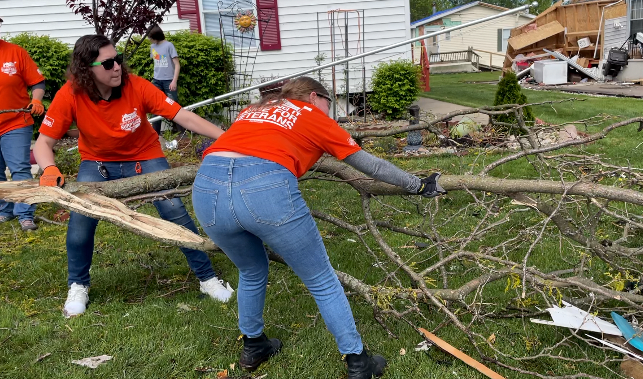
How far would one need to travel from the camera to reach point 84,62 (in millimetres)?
3152

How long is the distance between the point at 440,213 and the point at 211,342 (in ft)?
8.64

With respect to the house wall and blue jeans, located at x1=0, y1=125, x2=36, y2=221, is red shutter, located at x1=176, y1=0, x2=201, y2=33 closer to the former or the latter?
the house wall

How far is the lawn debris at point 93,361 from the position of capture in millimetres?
2877

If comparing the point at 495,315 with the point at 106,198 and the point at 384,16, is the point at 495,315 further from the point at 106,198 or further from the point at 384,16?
the point at 384,16

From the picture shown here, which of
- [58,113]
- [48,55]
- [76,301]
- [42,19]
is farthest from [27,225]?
[42,19]

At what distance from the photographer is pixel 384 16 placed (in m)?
10.5

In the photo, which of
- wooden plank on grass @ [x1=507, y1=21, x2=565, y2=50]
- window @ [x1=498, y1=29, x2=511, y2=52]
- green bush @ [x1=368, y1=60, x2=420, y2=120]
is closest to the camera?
green bush @ [x1=368, y1=60, x2=420, y2=120]

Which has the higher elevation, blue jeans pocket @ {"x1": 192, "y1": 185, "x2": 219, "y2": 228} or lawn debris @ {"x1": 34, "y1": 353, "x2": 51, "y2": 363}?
blue jeans pocket @ {"x1": 192, "y1": 185, "x2": 219, "y2": 228}

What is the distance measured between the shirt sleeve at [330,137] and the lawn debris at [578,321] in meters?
1.38

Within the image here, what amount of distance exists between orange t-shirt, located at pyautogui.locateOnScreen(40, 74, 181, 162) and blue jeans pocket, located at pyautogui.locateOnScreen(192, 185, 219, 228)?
1.15 m

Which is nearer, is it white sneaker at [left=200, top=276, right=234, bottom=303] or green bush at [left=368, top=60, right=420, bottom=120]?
white sneaker at [left=200, top=276, right=234, bottom=303]

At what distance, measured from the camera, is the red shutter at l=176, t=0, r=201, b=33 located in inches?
397

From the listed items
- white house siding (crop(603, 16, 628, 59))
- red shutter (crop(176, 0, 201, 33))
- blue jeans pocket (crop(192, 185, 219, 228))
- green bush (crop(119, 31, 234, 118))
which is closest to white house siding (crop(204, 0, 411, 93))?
green bush (crop(119, 31, 234, 118))

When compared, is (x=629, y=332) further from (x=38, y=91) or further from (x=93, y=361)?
(x=38, y=91)
